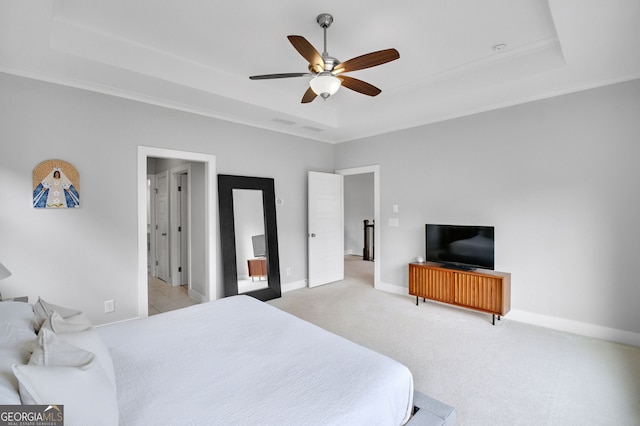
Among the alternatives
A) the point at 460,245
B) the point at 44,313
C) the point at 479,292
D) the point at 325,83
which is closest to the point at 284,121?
the point at 325,83

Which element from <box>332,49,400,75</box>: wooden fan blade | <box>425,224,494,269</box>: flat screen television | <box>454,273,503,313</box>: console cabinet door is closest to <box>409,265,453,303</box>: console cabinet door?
<box>454,273,503,313</box>: console cabinet door

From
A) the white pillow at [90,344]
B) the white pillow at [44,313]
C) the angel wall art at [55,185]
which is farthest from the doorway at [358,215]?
the white pillow at [90,344]

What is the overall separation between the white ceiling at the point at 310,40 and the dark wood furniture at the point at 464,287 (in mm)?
2069

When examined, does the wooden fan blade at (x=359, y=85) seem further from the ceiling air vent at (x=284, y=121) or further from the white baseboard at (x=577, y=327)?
the white baseboard at (x=577, y=327)

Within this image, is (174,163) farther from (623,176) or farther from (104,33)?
(623,176)

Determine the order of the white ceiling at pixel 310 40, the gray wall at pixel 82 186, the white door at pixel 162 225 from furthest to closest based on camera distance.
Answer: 1. the white door at pixel 162 225
2. the gray wall at pixel 82 186
3. the white ceiling at pixel 310 40

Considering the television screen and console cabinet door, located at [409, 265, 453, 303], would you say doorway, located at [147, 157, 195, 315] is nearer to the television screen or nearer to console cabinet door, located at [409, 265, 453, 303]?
the television screen

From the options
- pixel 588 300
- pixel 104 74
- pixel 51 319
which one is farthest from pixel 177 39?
pixel 588 300

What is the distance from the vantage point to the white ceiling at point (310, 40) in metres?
2.32

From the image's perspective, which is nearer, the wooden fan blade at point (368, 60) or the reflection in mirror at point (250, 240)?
the wooden fan blade at point (368, 60)

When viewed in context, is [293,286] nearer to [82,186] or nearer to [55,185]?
[82,186]

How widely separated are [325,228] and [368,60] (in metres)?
3.46

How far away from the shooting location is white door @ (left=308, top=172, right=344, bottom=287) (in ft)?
17.1

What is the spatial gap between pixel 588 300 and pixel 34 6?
5.27 metres
